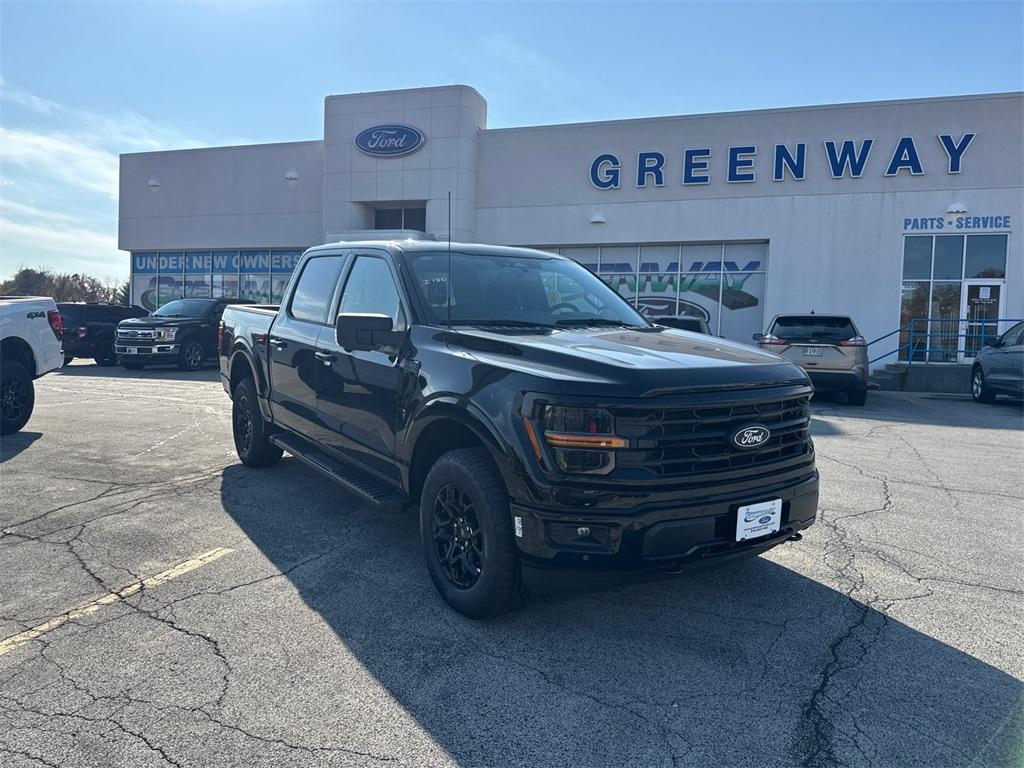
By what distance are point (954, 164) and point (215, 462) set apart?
2056 centimetres

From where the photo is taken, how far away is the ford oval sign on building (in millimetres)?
24203

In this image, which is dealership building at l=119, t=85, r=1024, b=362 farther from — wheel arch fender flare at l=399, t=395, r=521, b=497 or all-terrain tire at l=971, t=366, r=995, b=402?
wheel arch fender flare at l=399, t=395, r=521, b=497

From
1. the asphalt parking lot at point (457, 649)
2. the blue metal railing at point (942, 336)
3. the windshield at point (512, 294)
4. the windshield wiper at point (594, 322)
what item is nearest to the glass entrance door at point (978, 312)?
the blue metal railing at point (942, 336)

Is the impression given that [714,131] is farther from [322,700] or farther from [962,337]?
[322,700]

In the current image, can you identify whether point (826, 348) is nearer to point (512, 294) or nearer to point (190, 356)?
point (512, 294)

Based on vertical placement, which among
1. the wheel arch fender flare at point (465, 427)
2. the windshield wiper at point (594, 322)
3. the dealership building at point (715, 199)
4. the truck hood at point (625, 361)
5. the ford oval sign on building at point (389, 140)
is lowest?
the wheel arch fender flare at point (465, 427)

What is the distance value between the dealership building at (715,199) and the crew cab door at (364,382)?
17.4 metres

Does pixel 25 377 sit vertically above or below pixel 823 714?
above

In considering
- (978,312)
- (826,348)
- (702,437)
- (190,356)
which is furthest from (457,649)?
(978,312)

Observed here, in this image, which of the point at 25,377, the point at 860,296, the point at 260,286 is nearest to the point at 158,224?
the point at 260,286

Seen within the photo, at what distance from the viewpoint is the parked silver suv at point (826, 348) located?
1245 cm

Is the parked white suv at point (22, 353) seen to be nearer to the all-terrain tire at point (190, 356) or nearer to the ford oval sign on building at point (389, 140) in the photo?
the all-terrain tire at point (190, 356)

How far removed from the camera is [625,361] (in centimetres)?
330

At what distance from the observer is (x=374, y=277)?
4.77m
